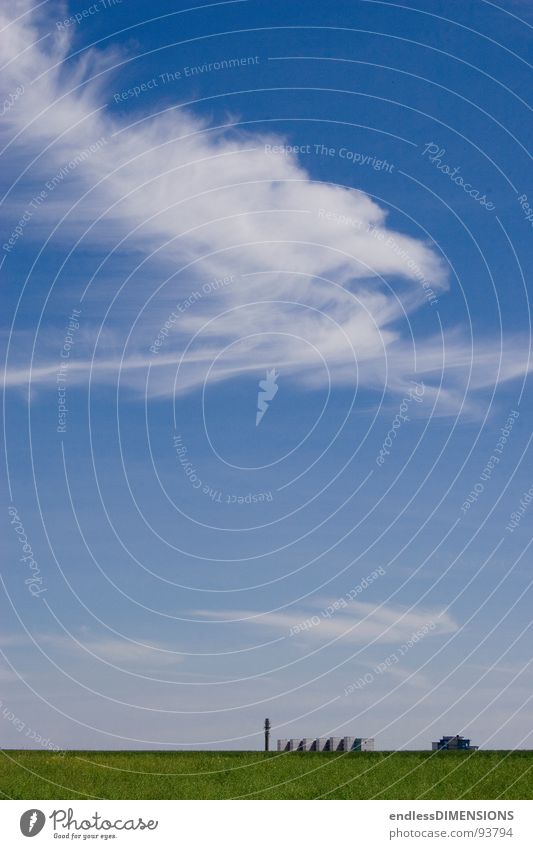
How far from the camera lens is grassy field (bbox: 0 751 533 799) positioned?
49.6 meters

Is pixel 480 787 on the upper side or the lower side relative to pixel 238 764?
lower

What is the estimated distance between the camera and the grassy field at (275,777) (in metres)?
49.6

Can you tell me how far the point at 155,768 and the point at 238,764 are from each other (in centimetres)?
480
